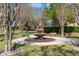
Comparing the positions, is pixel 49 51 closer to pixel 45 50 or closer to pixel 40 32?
pixel 45 50

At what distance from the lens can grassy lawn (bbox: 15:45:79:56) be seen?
16.4 ft

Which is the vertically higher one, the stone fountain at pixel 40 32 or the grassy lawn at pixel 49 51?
the stone fountain at pixel 40 32

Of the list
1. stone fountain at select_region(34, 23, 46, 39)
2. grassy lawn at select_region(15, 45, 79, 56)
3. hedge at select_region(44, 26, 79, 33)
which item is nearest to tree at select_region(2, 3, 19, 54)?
grassy lawn at select_region(15, 45, 79, 56)

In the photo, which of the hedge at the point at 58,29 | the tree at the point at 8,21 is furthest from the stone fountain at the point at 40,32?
the tree at the point at 8,21

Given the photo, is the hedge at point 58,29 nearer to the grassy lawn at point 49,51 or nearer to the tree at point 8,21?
the grassy lawn at point 49,51

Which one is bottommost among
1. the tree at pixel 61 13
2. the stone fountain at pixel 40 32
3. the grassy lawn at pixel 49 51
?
the grassy lawn at pixel 49 51

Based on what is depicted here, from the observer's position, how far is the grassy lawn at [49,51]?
5.00 metres

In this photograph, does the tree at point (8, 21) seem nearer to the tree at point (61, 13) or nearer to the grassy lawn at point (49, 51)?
the grassy lawn at point (49, 51)

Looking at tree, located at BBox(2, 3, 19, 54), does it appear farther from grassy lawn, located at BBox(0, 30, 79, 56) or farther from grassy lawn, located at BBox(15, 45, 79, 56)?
grassy lawn, located at BBox(15, 45, 79, 56)

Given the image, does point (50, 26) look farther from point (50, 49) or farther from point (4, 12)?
point (4, 12)

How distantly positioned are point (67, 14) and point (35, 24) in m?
0.53

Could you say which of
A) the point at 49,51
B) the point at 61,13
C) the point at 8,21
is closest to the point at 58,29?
the point at 61,13

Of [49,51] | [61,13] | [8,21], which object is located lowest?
[49,51]

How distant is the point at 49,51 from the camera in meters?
5.01
